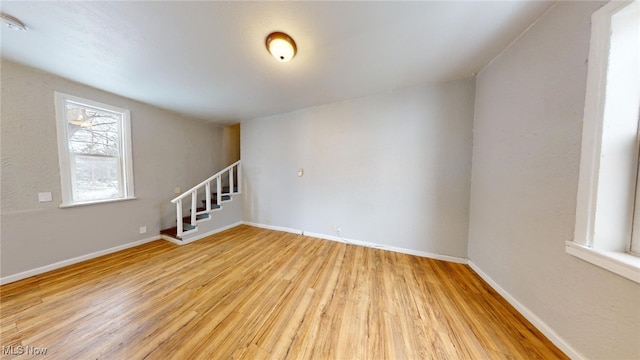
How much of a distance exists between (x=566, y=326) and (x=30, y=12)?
14.8ft

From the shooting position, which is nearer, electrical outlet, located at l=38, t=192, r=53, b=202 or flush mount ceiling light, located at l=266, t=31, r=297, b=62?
flush mount ceiling light, located at l=266, t=31, r=297, b=62

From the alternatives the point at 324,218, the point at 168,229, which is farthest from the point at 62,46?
the point at 324,218

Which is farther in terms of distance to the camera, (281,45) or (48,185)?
(48,185)

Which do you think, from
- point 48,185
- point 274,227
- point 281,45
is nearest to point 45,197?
point 48,185

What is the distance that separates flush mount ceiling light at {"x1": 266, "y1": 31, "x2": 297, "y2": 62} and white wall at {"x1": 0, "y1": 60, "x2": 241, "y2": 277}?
2.93 m

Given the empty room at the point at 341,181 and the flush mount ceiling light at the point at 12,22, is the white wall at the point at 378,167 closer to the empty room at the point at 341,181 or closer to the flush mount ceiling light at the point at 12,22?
the empty room at the point at 341,181

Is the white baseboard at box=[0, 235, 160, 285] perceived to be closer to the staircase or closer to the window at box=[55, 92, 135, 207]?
the staircase

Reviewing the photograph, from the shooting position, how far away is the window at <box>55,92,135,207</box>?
2.35 m

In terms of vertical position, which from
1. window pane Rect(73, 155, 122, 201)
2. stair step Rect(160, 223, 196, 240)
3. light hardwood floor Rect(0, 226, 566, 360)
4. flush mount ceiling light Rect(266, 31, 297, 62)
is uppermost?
flush mount ceiling light Rect(266, 31, 297, 62)

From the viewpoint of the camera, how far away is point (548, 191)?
53.5 inches

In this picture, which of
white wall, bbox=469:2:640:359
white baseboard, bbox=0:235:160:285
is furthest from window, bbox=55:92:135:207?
white wall, bbox=469:2:640:359

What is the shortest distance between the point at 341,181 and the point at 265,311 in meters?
2.13

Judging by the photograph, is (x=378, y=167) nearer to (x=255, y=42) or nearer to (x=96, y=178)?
(x=255, y=42)

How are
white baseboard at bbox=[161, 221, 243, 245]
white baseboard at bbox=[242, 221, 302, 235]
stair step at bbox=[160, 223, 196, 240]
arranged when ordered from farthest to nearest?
white baseboard at bbox=[242, 221, 302, 235]
stair step at bbox=[160, 223, 196, 240]
white baseboard at bbox=[161, 221, 243, 245]
